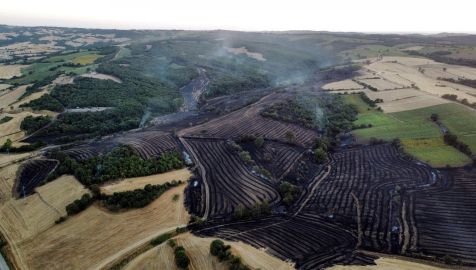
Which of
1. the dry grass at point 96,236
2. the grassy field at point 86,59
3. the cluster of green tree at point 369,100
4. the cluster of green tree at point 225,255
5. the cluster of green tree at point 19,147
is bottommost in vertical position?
the dry grass at point 96,236

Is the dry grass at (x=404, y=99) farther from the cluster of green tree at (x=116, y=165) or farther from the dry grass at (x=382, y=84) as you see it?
the cluster of green tree at (x=116, y=165)

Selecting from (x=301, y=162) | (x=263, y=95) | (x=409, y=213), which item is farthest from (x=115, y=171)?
(x=263, y=95)

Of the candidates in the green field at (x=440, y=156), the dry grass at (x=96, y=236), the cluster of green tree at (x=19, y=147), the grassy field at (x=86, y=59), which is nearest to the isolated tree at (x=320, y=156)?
the green field at (x=440, y=156)

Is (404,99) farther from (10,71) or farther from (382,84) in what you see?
(10,71)

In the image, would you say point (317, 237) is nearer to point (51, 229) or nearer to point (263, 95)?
point (51, 229)

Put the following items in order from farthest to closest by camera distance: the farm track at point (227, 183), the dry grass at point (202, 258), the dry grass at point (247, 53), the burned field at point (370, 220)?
1. the dry grass at point (247, 53)
2. the farm track at point (227, 183)
3. the burned field at point (370, 220)
4. the dry grass at point (202, 258)

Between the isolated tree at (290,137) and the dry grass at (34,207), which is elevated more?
the isolated tree at (290,137)
